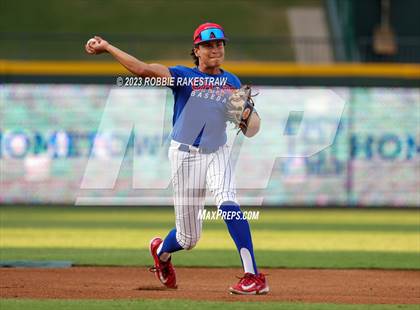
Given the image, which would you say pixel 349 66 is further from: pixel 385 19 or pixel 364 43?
pixel 385 19

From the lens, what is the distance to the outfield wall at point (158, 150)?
2116 centimetres

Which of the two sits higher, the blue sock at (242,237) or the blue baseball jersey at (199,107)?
the blue baseball jersey at (199,107)

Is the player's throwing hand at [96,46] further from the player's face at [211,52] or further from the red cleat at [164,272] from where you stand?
the red cleat at [164,272]

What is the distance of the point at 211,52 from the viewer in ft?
28.9

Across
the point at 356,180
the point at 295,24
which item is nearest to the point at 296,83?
the point at 356,180

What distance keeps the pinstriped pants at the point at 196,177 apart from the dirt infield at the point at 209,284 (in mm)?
741

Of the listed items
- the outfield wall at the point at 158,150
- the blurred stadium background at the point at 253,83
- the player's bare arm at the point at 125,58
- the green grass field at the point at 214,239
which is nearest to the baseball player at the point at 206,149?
the player's bare arm at the point at 125,58

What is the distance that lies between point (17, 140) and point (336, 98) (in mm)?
6404

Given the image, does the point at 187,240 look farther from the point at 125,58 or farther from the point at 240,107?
the point at 125,58

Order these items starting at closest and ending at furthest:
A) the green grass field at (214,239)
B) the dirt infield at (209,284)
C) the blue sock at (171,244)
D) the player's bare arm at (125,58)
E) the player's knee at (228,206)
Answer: the player's bare arm at (125,58) < the player's knee at (228,206) < the dirt infield at (209,284) < the blue sock at (171,244) < the green grass field at (214,239)

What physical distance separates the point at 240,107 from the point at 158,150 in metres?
12.6

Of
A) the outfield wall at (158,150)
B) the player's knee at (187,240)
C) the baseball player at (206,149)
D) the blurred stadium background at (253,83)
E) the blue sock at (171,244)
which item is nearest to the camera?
the baseball player at (206,149)

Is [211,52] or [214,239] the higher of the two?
[211,52]

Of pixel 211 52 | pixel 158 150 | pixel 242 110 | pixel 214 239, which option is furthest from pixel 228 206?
pixel 158 150
